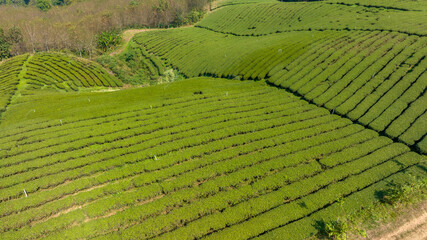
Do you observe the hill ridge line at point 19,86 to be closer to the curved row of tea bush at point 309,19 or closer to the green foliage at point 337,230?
the green foliage at point 337,230

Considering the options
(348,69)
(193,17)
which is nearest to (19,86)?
(348,69)

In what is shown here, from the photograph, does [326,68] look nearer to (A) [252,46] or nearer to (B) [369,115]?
(B) [369,115]

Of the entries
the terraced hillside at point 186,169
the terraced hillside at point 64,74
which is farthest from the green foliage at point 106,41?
the terraced hillside at point 186,169

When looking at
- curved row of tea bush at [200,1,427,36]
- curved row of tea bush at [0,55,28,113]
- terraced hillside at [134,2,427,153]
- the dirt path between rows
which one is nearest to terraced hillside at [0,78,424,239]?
the dirt path between rows

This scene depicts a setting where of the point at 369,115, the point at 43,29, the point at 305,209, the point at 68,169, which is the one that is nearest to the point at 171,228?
the point at 305,209

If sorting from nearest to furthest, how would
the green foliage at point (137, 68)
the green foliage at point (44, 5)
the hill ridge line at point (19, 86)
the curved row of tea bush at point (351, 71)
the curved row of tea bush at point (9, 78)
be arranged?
the curved row of tea bush at point (351, 71)
the hill ridge line at point (19, 86)
the curved row of tea bush at point (9, 78)
the green foliage at point (137, 68)
the green foliage at point (44, 5)

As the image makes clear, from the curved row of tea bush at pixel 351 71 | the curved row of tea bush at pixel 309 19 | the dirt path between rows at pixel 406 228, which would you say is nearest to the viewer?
the dirt path between rows at pixel 406 228
